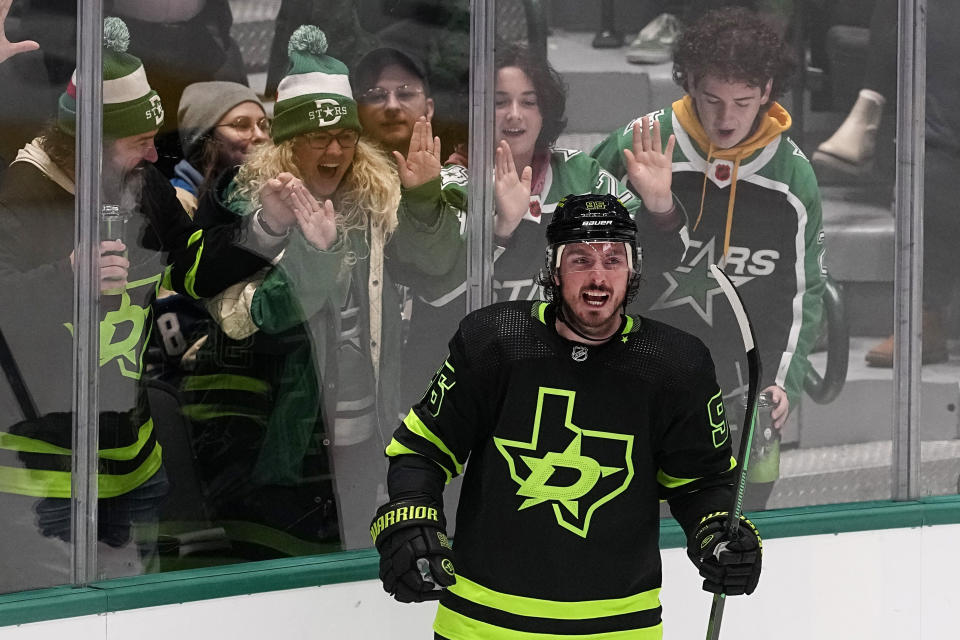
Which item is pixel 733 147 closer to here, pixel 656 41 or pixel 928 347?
pixel 656 41

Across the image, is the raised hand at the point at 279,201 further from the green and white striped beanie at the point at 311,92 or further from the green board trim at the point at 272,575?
the green board trim at the point at 272,575

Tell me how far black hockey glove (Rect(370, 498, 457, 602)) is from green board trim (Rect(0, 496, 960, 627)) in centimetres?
75

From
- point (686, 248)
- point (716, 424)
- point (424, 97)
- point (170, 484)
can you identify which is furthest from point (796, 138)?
point (170, 484)

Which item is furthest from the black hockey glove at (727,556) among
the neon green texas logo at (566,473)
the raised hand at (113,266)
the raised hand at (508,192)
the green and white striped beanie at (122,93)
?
the green and white striped beanie at (122,93)

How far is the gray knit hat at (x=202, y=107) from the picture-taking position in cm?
288

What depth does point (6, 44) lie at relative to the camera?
266 centimetres

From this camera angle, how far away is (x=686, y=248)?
3.60 meters

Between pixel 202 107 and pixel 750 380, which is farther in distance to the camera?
pixel 202 107

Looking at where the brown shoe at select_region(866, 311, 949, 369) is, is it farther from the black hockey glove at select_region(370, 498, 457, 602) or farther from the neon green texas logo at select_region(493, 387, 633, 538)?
the black hockey glove at select_region(370, 498, 457, 602)

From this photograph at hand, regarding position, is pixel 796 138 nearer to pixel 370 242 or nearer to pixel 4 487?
pixel 370 242

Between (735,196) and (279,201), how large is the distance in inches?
52.7

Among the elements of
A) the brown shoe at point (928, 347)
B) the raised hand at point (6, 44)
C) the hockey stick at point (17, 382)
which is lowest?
the brown shoe at point (928, 347)

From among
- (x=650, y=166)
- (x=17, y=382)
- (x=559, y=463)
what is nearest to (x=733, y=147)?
(x=650, y=166)

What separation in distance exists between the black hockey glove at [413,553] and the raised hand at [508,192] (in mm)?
1230
